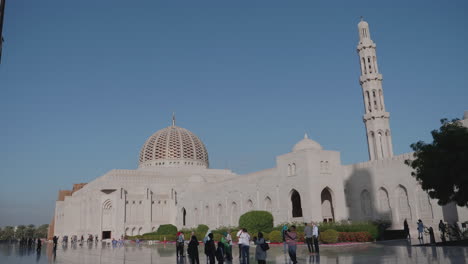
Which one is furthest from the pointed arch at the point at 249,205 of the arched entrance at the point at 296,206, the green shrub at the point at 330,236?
the green shrub at the point at 330,236

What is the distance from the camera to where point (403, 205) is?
93.2 ft

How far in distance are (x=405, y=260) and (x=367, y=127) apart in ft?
84.4

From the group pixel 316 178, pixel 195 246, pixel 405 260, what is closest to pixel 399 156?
pixel 316 178

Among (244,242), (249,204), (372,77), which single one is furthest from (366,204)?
(244,242)

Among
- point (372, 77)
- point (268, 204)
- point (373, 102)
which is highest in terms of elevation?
point (372, 77)

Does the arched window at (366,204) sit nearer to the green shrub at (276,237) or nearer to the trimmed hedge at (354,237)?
the trimmed hedge at (354,237)

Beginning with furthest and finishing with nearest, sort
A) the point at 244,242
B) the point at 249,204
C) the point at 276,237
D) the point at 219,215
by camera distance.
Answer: the point at 219,215
the point at 249,204
the point at 276,237
the point at 244,242

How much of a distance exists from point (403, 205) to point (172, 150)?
1359 inches

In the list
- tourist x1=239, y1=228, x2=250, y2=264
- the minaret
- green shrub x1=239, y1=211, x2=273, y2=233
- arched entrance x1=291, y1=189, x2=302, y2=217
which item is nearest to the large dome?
arched entrance x1=291, y1=189, x2=302, y2=217

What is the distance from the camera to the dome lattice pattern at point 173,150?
2194 inches

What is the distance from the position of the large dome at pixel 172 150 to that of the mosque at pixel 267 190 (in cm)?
14

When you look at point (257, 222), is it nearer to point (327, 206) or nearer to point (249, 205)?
point (327, 206)

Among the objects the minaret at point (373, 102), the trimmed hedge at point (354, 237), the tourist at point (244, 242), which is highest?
the minaret at point (373, 102)

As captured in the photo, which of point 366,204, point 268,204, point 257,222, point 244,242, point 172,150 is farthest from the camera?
point 172,150
